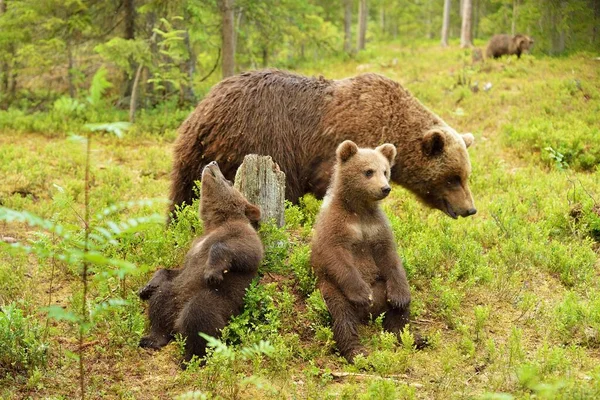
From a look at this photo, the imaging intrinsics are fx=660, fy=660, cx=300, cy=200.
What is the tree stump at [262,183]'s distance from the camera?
719cm

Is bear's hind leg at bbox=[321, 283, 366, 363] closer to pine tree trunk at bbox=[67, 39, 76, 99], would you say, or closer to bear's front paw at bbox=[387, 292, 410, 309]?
bear's front paw at bbox=[387, 292, 410, 309]

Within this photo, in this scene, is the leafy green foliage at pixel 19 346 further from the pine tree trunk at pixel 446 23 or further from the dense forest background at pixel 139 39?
the pine tree trunk at pixel 446 23

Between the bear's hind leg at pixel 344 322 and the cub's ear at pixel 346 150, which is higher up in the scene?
the cub's ear at pixel 346 150

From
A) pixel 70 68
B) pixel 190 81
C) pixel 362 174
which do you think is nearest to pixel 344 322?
pixel 362 174

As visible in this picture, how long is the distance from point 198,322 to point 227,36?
11643 mm

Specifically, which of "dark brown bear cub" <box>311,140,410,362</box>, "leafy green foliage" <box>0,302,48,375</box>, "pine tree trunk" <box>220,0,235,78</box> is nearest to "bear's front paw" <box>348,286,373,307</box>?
"dark brown bear cub" <box>311,140,410,362</box>

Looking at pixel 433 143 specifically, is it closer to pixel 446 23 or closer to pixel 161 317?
pixel 161 317

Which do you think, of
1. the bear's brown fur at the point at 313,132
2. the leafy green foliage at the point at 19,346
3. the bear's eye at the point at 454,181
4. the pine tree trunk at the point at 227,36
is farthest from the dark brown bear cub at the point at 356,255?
the pine tree trunk at the point at 227,36

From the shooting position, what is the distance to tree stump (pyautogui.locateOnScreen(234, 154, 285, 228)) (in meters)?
7.19

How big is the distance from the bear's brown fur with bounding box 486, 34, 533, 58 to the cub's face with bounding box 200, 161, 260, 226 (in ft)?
76.1

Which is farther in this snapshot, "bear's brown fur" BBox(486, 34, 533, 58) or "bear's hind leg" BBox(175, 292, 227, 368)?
"bear's brown fur" BBox(486, 34, 533, 58)

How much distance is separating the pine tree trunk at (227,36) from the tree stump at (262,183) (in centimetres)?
932

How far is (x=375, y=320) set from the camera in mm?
6203

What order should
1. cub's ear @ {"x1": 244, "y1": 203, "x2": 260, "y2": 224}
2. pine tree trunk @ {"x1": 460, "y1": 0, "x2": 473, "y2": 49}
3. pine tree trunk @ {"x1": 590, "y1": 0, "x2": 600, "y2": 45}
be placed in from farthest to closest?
pine tree trunk @ {"x1": 460, "y1": 0, "x2": 473, "y2": 49}, pine tree trunk @ {"x1": 590, "y1": 0, "x2": 600, "y2": 45}, cub's ear @ {"x1": 244, "y1": 203, "x2": 260, "y2": 224}
